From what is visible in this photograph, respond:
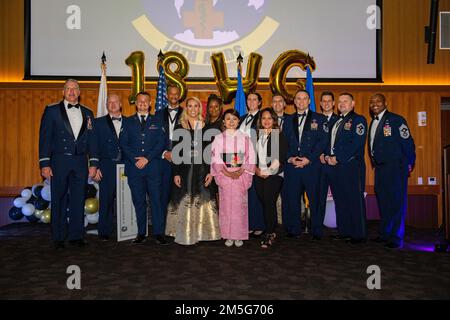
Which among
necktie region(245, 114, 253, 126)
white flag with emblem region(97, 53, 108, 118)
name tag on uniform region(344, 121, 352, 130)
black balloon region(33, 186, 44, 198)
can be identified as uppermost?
white flag with emblem region(97, 53, 108, 118)

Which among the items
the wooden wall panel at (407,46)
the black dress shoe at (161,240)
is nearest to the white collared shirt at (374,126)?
the black dress shoe at (161,240)

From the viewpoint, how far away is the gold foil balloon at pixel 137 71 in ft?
21.3

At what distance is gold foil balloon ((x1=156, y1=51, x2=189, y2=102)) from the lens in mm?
6402

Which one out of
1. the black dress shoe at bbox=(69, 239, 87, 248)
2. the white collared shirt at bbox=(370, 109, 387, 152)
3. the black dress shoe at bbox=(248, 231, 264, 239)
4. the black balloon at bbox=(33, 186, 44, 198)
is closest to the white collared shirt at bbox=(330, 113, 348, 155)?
the white collared shirt at bbox=(370, 109, 387, 152)

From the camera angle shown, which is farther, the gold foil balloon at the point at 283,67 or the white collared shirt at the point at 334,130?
the gold foil balloon at the point at 283,67

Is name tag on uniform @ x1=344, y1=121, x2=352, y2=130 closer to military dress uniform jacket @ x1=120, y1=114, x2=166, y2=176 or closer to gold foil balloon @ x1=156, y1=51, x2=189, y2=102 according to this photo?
military dress uniform jacket @ x1=120, y1=114, x2=166, y2=176

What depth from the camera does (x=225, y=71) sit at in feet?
21.6

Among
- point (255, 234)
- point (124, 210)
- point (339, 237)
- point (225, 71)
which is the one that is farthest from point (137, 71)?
point (339, 237)

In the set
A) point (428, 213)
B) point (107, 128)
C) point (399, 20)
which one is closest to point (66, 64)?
point (107, 128)

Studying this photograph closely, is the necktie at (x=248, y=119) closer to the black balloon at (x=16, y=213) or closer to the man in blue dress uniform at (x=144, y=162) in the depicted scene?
→ the man in blue dress uniform at (x=144, y=162)

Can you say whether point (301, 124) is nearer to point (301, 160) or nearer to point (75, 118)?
point (301, 160)

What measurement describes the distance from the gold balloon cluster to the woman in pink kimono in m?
2.28

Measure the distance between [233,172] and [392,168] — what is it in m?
1.86

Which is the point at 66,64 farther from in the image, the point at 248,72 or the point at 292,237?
the point at 292,237
